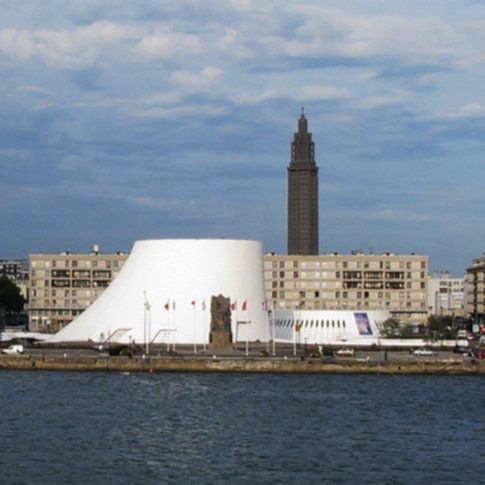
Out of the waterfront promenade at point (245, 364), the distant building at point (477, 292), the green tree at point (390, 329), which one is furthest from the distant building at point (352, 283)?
the waterfront promenade at point (245, 364)

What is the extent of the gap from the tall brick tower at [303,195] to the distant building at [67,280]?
48.0 meters

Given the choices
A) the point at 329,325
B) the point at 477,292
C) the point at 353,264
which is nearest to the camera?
the point at 329,325

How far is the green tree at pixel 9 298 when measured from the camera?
12588cm

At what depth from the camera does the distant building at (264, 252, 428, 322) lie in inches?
4245

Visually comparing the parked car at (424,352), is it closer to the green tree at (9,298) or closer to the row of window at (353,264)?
the row of window at (353,264)

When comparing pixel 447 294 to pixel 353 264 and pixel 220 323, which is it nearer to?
pixel 353 264

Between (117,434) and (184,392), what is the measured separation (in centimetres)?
1270

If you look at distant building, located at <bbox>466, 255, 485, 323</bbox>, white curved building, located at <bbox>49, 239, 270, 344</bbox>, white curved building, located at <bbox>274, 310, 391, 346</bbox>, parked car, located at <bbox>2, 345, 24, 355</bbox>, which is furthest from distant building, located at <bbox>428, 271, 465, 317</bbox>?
parked car, located at <bbox>2, 345, 24, 355</bbox>

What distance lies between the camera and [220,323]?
71.1 metres

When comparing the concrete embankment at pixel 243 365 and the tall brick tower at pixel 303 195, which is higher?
the tall brick tower at pixel 303 195

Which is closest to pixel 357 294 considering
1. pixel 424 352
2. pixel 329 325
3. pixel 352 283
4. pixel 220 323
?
pixel 352 283

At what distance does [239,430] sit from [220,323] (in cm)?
3282

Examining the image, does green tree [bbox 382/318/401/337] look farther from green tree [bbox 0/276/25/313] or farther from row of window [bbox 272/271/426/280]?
green tree [bbox 0/276/25/313]

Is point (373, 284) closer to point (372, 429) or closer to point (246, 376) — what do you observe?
point (246, 376)
